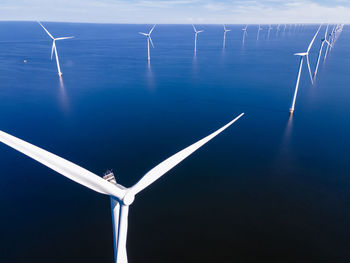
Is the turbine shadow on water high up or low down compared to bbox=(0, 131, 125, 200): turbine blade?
down

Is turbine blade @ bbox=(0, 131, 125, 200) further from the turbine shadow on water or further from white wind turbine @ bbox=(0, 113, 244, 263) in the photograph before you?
the turbine shadow on water

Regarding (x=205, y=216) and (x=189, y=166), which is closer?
(x=205, y=216)

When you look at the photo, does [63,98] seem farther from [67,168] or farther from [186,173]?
[67,168]

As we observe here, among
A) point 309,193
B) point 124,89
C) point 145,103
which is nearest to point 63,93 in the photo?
point 124,89

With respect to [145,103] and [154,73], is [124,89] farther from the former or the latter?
[154,73]

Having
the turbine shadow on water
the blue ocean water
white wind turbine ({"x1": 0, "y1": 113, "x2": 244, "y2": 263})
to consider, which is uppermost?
white wind turbine ({"x1": 0, "y1": 113, "x2": 244, "y2": 263})

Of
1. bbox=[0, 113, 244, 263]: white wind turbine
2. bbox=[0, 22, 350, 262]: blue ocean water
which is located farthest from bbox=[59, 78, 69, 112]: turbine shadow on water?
bbox=[0, 113, 244, 263]: white wind turbine

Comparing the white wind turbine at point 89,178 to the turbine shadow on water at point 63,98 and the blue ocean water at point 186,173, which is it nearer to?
the blue ocean water at point 186,173

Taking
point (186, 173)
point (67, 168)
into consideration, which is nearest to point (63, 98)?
point (186, 173)
